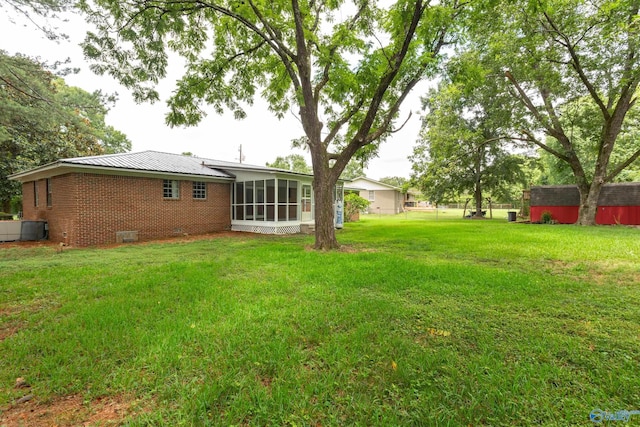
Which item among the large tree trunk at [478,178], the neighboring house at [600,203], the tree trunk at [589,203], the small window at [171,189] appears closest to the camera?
the small window at [171,189]

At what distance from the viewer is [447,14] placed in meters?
7.14

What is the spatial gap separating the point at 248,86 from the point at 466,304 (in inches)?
422

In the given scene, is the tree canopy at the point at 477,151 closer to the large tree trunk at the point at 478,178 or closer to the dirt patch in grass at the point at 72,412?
the large tree trunk at the point at 478,178

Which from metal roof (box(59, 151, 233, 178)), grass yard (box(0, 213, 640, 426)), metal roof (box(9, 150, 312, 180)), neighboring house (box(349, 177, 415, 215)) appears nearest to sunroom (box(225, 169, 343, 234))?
metal roof (box(9, 150, 312, 180))

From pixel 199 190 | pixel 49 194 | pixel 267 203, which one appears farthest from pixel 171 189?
pixel 49 194

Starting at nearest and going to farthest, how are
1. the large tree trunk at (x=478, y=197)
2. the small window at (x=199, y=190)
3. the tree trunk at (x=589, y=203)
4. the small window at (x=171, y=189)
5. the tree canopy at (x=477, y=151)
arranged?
the small window at (x=171, y=189)
the small window at (x=199, y=190)
the tree trunk at (x=589, y=203)
the tree canopy at (x=477, y=151)
the large tree trunk at (x=478, y=197)

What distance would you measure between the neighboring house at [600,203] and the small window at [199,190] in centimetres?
2146

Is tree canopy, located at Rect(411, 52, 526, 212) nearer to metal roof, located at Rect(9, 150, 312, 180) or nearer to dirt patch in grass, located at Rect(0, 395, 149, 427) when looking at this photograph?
metal roof, located at Rect(9, 150, 312, 180)

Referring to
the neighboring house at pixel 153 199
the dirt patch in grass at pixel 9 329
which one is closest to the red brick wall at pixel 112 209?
the neighboring house at pixel 153 199

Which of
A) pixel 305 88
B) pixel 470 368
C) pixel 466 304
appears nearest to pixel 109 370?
pixel 470 368

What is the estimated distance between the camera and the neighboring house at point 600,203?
50.5ft

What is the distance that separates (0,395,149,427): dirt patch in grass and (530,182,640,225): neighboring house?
23.2m

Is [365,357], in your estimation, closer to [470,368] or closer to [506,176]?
[470,368]

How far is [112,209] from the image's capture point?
33.6 feet
